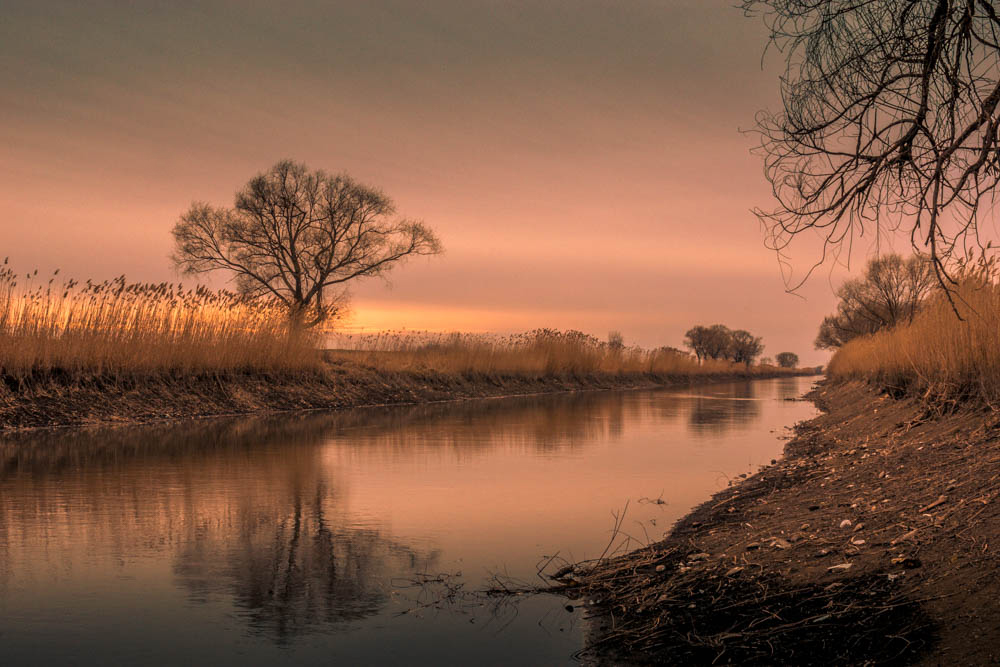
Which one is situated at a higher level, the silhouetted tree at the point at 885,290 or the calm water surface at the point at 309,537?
the silhouetted tree at the point at 885,290

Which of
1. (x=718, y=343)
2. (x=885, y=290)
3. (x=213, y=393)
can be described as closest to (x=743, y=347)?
(x=718, y=343)

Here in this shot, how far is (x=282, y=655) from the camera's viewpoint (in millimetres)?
3967

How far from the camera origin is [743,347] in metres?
137

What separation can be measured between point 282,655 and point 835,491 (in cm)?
526

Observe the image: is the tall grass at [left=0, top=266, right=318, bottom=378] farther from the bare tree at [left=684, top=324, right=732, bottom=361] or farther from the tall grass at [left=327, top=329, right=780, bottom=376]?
the bare tree at [left=684, top=324, right=732, bottom=361]

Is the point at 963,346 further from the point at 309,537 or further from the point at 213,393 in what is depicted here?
the point at 213,393

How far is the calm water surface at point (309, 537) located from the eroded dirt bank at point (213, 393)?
2222mm

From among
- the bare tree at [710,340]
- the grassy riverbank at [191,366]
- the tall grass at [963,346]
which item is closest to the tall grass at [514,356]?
the grassy riverbank at [191,366]

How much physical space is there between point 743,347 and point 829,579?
450ft

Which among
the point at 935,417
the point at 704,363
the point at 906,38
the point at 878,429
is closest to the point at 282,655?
the point at 906,38

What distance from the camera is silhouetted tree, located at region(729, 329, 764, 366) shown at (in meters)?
133

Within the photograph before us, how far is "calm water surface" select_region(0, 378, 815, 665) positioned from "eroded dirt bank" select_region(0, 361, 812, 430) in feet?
7.29

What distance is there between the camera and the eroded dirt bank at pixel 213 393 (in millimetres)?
15672

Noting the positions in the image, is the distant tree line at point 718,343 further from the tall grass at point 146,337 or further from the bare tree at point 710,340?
the tall grass at point 146,337
